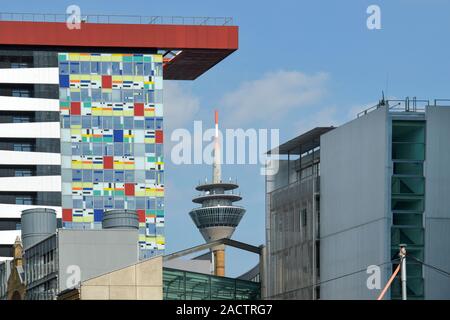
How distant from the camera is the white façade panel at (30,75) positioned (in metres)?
185

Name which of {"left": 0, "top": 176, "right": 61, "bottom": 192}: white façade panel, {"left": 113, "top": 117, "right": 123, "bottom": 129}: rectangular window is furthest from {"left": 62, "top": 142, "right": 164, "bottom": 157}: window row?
{"left": 0, "top": 176, "right": 61, "bottom": 192}: white façade panel

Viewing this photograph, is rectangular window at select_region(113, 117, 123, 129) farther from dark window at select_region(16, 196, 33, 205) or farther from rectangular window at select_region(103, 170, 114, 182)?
dark window at select_region(16, 196, 33, 205)

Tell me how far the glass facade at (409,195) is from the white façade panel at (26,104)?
3537 inches

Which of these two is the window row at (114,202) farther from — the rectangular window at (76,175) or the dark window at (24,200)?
the dark window at (24,200)

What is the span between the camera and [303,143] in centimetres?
12056

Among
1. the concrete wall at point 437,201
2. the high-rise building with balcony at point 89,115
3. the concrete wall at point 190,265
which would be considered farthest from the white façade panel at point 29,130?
the concrete wall at point 437,201

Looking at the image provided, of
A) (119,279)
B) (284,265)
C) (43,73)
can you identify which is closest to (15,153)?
(43,73)

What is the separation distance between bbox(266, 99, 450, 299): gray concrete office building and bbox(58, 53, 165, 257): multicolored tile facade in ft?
254

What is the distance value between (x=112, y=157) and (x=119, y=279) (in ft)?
282

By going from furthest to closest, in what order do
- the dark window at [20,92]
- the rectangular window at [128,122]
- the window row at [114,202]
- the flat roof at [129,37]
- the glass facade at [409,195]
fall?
the rectangular window at [128,122], the dark window at [20,92], the window row at [114,202], the flat roof at [129,37], the glass facade at [409,195]

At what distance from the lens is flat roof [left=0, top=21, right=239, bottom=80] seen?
18138 centimetres

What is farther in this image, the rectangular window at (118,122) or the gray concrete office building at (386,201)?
the rectangular window at (118,122)
